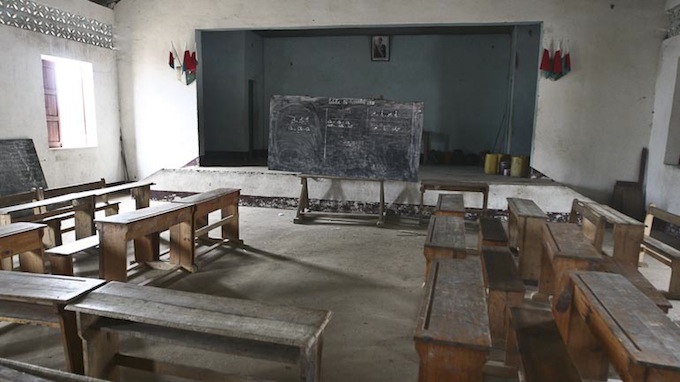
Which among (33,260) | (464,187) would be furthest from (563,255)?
(33,260)

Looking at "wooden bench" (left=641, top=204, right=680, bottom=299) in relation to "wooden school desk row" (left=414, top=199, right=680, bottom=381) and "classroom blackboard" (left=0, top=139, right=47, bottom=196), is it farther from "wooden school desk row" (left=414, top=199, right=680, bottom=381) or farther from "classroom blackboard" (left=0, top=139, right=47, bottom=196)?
"classroom blackboard" (left=0, top=139, right=47, bottom=196)

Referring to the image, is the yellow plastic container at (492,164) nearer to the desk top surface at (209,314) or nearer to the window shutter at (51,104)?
the desk top surface at (209,314)

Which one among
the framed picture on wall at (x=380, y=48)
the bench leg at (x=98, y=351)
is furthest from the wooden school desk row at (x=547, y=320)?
the framed picture on wall at (x=380, y=48)

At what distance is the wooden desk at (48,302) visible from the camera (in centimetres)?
211

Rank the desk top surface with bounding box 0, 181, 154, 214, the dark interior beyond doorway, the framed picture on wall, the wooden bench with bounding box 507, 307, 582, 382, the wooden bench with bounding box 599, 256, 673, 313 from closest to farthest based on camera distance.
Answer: the wooden bench with bounding box 507, 307, 582, 382, the wooden bench with bounding box 599, 256, 673, 313, the desk top surface with bounding box 0, 181, 154, 214, the dark interior beyond doorway, the framed picture on wall

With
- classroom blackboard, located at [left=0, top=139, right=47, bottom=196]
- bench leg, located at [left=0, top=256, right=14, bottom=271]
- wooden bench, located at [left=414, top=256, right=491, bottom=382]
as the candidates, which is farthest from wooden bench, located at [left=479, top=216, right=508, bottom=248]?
classroom blackboard, located at [left=0, top=139, right=47, bottom=196]

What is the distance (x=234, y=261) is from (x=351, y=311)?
164 centimetres

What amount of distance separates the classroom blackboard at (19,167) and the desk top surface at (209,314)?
477 cm

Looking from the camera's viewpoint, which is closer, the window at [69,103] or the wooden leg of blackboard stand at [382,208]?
the wooden leg of blackboard stand at [382,208]

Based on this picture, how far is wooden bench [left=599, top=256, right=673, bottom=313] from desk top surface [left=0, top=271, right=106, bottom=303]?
2.85m

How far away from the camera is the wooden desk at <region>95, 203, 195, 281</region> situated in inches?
131

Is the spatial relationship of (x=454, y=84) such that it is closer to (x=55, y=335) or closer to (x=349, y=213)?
(x=349, y=213)

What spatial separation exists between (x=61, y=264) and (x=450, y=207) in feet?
11.0

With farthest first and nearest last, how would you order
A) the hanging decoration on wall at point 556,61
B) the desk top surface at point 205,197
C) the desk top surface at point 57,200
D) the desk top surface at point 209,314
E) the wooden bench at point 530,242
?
the hanging decoration on wall at point 556,61 < the desk top surface at point 205,197 < the desk top surface at point 57,200 < the wooden bench at point 530,242 < the desk top surface at point 209,314
